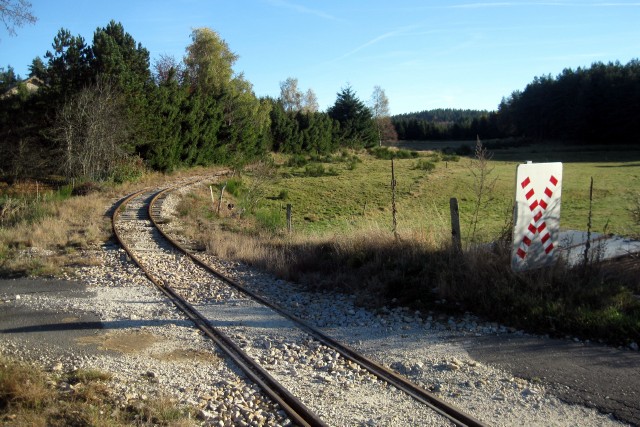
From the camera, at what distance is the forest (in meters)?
34.1

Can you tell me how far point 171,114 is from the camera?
143 ft

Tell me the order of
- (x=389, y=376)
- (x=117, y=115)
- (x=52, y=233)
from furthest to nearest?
(x=117, y=115) → (x=52, y=233) → (x=389, y=376)

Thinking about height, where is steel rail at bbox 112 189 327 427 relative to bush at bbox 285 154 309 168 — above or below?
below

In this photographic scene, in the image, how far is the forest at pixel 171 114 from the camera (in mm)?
34094

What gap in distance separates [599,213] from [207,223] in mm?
19658

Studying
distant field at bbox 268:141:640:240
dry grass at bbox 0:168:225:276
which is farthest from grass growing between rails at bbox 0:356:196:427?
distant field at bbox 268:141:640:240

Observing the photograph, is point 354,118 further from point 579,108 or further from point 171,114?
point 171,114

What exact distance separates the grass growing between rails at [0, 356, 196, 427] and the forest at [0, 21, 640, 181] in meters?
30.4

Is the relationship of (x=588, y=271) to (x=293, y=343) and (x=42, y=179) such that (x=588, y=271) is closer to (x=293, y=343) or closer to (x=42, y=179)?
(x=293, y=343)

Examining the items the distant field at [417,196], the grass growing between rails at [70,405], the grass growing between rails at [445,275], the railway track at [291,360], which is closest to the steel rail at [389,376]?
the railway track at [291,360]

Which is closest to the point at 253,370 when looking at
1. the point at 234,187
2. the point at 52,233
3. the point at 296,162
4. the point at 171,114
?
the point at 52,233

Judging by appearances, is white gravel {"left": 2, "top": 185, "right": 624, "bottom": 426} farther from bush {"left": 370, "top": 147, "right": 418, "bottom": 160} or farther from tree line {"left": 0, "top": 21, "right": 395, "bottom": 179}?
bush {"left": 370, "top": 147, "right": 418, "bottom": 160}

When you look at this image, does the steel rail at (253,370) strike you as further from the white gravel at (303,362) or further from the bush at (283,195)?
the bush at (283,195)

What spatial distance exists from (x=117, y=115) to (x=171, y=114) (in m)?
9.67
